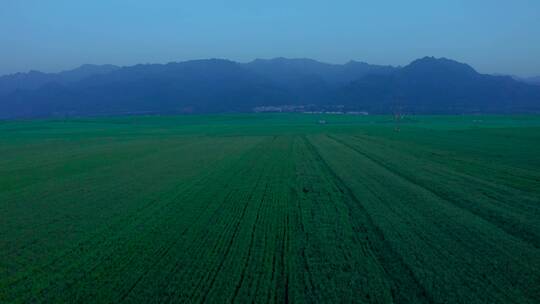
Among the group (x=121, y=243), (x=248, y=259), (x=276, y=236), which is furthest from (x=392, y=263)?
(x=121, y=243)

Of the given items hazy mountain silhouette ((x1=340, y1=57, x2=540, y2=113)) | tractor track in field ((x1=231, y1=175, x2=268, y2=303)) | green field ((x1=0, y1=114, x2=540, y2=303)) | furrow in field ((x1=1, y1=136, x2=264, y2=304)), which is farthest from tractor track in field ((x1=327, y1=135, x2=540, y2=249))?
hazy mountain silhouette ((x1=340, y1=57, x2=540, y2=113))

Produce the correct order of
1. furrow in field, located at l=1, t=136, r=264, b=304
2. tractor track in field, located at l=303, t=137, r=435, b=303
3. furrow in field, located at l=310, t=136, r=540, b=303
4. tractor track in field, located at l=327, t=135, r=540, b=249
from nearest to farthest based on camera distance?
tractor track in field, located at l=303, t=137, r=435, b=303 < furrow in field, located at l=310, t=136, r=540, b=303 < furrow in field, located at l=1, t=136, r=264, b=304 < tractor track in field, located at l=327, t=135, r=540, b=249

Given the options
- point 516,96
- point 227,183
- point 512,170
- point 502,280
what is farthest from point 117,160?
point 516,96

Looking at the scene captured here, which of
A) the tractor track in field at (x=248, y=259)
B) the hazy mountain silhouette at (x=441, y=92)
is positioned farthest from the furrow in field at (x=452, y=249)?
the hazy mountain silhouette at (x=441, y=92)

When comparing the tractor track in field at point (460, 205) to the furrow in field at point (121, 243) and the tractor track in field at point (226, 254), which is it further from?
the furrow in field at point (121, 243)

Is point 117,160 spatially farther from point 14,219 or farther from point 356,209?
point 356,209

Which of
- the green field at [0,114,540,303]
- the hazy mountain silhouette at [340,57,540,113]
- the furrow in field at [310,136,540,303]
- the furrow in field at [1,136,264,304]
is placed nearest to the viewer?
the furrow in field at [310,136,540,303]

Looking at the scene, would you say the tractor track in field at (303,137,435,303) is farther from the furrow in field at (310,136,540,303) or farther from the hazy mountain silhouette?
the hazy mountain silhouette

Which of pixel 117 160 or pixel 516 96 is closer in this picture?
pixel 117 160

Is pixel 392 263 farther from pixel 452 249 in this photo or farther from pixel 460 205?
pixel 460 205

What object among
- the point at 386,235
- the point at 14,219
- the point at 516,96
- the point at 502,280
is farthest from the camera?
the point at 516,96

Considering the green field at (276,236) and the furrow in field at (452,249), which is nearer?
the furrow in field at (452,249)
